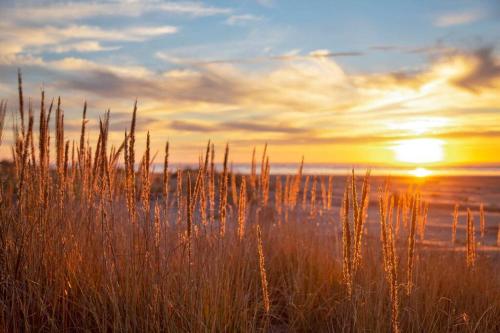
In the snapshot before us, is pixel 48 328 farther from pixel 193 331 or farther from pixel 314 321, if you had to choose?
pixel 314 321

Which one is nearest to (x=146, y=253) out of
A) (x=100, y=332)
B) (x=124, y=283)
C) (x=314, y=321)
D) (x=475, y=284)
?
(x=124, y=283)

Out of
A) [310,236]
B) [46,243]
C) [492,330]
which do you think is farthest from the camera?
[310,236]

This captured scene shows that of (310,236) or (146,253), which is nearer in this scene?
(146,253)

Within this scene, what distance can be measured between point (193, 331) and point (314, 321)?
1.26 meters

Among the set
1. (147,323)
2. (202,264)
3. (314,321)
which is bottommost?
(314,321)

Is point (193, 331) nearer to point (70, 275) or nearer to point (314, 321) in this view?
point (70, 275)

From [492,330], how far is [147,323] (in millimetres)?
2504

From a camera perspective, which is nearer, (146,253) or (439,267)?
(146,253)

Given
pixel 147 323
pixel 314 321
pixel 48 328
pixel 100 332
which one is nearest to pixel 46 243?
pixel 48 328

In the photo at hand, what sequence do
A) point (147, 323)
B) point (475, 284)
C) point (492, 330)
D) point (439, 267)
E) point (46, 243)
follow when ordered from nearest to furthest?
point (147, 323)
point (46, 243)
point (492, 330)
point (475, 284)
point (439, 267)

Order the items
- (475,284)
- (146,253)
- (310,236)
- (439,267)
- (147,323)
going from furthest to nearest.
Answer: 1. (310,236)
2. (439,267)
3. (475,284)
4. (146,253)
5. (147,323)

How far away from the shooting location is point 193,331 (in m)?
2.85

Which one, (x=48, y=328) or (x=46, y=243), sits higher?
(x=46, y=243)

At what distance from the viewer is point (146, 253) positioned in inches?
115
